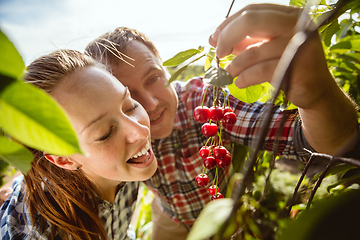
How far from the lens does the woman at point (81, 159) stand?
66cm

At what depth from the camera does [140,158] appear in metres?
0.81

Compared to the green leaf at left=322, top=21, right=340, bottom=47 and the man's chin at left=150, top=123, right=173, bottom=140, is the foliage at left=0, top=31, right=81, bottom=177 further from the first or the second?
the man's chin at left=150, top=123, right=173, bottom=140

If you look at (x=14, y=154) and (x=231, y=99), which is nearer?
(x=14, y=154)

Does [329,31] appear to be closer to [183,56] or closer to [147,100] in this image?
[183,56]

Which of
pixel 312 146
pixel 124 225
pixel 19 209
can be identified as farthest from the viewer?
pixel 124 225

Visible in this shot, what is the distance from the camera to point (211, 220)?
0.19 meters

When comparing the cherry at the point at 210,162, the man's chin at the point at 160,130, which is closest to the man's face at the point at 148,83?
the man's chin at the point at 160,130

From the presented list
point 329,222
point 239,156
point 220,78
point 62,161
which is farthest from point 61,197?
point 329,222

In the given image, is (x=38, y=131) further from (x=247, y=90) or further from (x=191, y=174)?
(x=191, y=174)

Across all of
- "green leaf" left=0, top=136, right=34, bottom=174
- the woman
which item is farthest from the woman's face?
"green leaf" left=0, top=136, right=34, bottom=174

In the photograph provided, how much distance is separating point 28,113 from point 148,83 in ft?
2.66

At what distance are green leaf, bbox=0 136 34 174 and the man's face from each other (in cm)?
73

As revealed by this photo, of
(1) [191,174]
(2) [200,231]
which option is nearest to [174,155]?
(1) [191,174]

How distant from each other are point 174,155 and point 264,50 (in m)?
0.99
